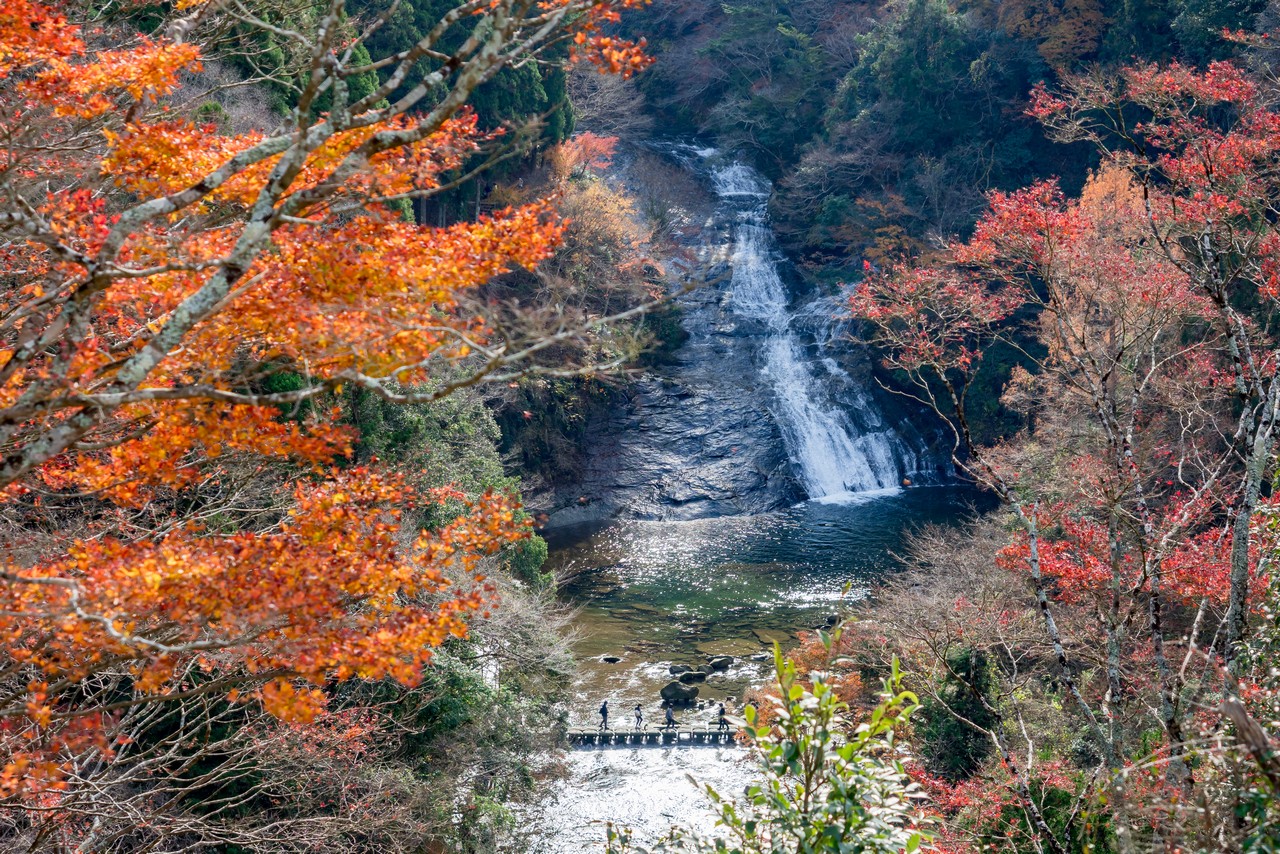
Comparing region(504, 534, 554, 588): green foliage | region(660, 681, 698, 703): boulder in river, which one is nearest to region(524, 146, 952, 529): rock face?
region(504, 534, 554, 588): green foliage

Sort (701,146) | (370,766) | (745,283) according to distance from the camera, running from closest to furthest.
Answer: (370,766)
(745,283)
(701,146)

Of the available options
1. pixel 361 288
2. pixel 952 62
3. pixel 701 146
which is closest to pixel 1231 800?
pixel 361 288

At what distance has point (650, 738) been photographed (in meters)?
15.9

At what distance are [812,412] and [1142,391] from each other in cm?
2251

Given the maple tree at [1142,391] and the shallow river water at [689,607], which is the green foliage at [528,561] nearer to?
the shallow river water at [689,607]

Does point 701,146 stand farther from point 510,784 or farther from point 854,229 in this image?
point 510,784

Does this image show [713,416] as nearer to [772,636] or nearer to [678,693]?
[772,636]

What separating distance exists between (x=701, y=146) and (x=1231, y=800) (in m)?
40.5

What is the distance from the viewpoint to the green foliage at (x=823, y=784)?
3.02m

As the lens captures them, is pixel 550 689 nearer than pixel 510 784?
No

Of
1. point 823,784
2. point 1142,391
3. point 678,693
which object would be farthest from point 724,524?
point 823,784

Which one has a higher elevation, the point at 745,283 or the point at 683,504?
the point at 745,283

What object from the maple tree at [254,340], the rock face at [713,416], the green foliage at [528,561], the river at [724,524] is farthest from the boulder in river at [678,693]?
the maple tree at [254,340]

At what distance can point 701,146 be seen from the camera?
40.9 metres
